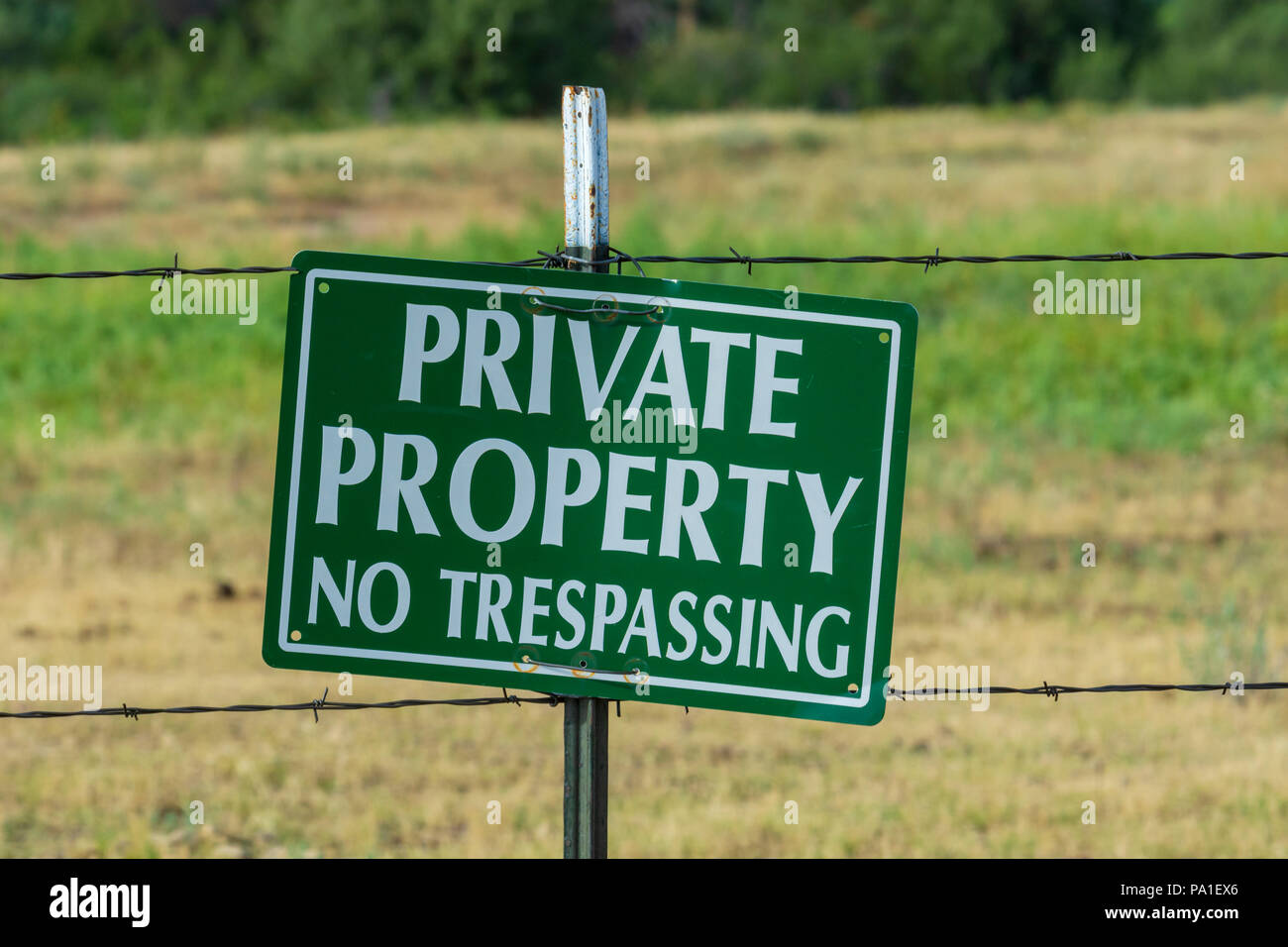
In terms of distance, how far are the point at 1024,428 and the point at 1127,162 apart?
1040 centimetres

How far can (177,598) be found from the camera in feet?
29.0

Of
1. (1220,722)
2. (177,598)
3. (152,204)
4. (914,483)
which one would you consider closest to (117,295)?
(152,204)

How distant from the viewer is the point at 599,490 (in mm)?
2695

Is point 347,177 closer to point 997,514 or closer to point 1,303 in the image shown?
point 1,303

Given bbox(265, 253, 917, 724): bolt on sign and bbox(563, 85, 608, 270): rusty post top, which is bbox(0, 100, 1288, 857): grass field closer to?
bbox(265, 253, 917, 724): bolt on sign

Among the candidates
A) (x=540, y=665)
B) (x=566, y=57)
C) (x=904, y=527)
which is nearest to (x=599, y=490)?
(x=540, y=665)

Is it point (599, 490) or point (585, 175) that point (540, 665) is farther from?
point (585, 175)

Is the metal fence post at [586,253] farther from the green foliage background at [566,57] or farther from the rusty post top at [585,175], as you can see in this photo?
the green foliage background at [566,57]

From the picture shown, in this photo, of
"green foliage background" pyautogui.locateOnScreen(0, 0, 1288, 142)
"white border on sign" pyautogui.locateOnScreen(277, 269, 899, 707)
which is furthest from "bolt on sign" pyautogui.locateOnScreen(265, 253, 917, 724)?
"green foliage background" pyautogui.locateOnScreen(0, 0, 1288, 142)

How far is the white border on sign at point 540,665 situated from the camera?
269 cm

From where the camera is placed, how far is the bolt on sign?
269cm

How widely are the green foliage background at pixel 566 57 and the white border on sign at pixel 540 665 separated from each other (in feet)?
103

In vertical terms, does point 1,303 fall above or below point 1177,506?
above

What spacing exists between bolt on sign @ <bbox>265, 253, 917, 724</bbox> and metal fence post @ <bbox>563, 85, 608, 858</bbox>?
7cm
